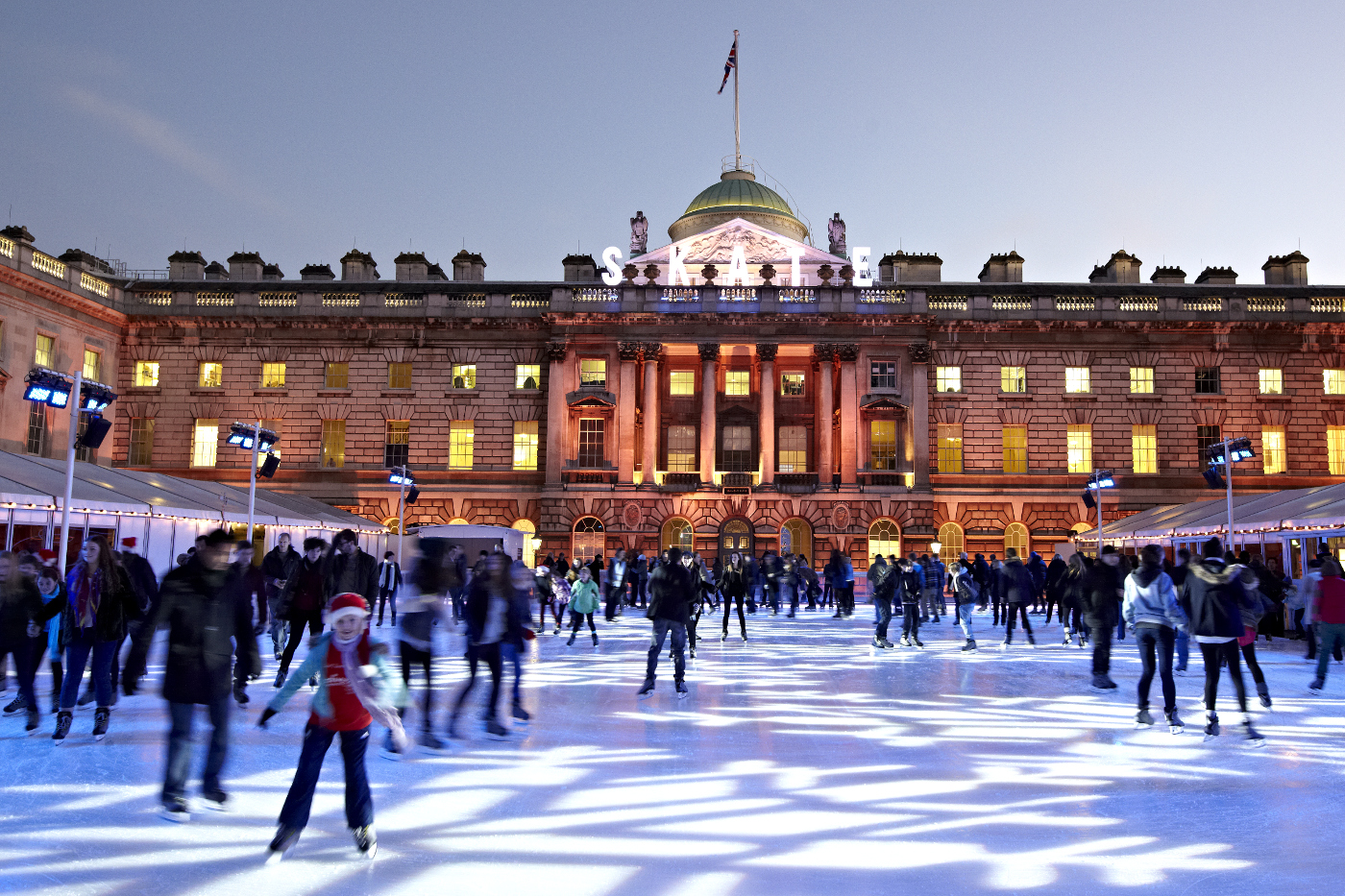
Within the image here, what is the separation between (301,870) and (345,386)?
44.3 metres

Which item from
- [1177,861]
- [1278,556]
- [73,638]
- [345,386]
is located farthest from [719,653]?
[345,386]

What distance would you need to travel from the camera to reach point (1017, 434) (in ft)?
154

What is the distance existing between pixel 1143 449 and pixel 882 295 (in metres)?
14.2

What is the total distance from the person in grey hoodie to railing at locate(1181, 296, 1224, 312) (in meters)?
41.7

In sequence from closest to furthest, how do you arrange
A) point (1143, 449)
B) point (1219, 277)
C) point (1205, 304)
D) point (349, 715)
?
1. point (349, 715)
2. point (1143, 449)
3. point (1205, 304)
4. point (1219, 277)

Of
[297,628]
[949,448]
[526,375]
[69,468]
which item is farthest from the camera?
[526,375]

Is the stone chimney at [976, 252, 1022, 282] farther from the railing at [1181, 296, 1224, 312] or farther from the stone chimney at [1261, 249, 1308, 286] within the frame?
the stone chimney at [1261, 249, 1308, 286]

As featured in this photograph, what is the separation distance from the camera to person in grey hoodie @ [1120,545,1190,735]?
→ 1042 cm

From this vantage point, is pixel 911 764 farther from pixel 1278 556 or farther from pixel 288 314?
pixel 288 314

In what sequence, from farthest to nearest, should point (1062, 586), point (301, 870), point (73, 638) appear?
point (1062, 586) → point (73, 638) → point (301, 870)

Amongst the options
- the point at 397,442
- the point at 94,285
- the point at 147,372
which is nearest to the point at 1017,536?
the point at 397,442

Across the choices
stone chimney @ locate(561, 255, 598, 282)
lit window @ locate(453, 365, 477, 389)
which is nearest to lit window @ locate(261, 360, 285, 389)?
lit window @ locate(453, 365, 477, 389)

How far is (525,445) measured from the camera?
4741 centimetres

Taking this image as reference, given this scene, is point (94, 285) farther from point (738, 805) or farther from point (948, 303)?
A: point (738, 805)
